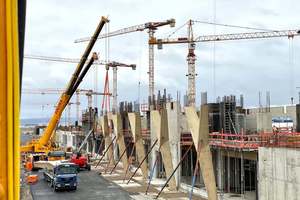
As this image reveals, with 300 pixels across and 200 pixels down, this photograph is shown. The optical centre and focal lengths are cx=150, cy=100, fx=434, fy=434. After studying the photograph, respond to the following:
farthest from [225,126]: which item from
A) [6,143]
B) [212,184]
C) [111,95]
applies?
[111,95]

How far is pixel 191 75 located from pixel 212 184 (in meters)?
45.9

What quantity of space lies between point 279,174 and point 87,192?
1809 cm

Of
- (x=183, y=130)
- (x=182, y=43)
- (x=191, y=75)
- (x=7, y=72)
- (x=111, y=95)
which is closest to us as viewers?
(x=7, y=72)

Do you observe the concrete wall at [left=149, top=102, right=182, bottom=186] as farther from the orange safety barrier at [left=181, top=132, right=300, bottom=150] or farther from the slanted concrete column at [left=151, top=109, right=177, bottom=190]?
the orange safety barrier at [left=181, top=132, right=300, bottom=150]

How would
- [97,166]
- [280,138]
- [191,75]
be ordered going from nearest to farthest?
[280,138] → [97,166] → [191,75]

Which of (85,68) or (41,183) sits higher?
(85,68)

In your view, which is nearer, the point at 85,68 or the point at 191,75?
the point at 85,68

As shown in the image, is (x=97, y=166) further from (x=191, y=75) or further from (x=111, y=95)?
(x=111, y=95)

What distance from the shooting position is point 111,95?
11525 cm

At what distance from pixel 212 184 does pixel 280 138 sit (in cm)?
714

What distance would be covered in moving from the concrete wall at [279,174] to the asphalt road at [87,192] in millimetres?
12146

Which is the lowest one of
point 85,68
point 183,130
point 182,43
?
point 183,130

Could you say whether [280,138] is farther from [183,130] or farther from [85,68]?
[85,68]

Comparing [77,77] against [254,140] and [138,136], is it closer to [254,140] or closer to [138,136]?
[138,136]
